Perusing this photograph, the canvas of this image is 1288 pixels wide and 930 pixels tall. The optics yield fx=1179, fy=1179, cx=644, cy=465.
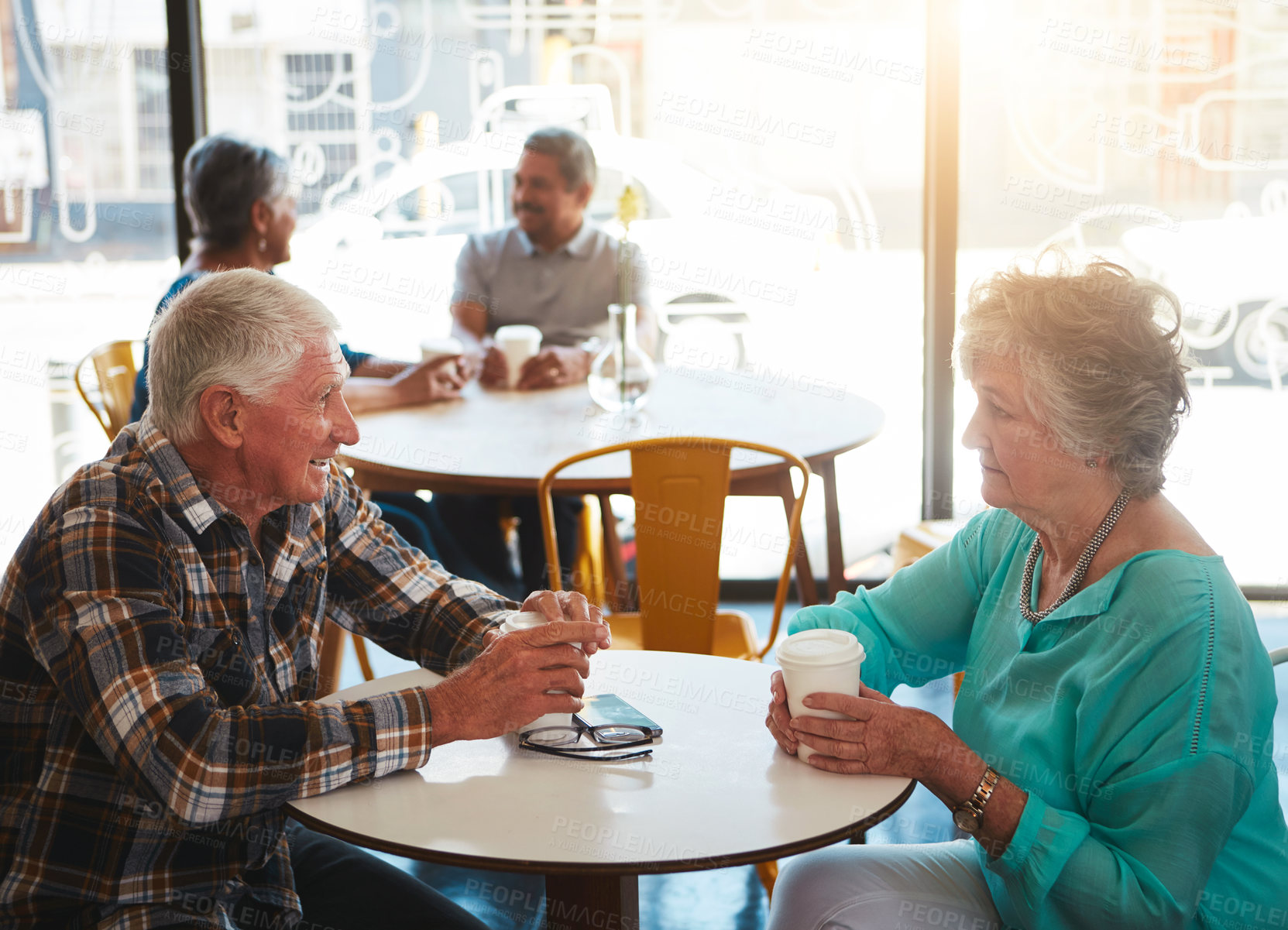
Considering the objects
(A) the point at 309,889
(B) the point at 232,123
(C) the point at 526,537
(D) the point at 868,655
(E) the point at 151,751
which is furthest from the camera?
(B) the point at 232,123

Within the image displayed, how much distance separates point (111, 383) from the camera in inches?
123

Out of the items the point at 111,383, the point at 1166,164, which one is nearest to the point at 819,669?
the point at 111,383

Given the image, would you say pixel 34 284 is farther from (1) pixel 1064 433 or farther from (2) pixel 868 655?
(1) pixel 1064 433

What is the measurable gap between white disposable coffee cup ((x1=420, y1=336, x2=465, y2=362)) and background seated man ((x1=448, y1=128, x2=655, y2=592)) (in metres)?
0.17

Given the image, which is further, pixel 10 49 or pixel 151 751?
pixel 10 49

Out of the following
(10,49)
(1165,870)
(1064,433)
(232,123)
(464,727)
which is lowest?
(1165,870)

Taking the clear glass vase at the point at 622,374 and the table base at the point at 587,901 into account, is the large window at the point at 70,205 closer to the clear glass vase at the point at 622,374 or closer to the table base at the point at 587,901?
the clear glass vase at the point at 622,374

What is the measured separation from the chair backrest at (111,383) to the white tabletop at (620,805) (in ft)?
6.80

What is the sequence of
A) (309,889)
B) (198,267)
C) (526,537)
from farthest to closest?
1. (526,537)
2. (198,267)
3. (309,889)

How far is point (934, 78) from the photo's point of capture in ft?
12.0

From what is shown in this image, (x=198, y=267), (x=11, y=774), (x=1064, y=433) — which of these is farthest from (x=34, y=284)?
(x=1064, y=433)

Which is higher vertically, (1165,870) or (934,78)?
(934,78)

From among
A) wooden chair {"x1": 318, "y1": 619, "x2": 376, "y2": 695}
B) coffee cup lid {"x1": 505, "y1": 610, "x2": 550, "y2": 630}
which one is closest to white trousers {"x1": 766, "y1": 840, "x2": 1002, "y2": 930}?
coffee cup lid {"x1": 505, "y1": 610, "x2": 550, "y2": 630}

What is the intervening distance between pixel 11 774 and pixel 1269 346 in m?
3.72
